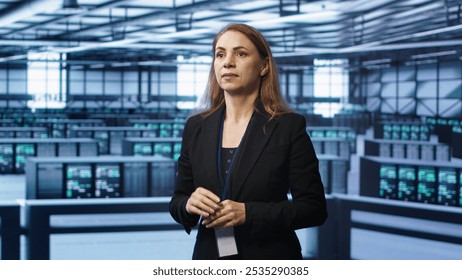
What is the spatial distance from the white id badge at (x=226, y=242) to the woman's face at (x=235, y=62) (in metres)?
0.38

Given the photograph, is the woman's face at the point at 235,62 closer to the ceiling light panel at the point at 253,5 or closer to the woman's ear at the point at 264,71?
the woman's ear at the point at 264,71

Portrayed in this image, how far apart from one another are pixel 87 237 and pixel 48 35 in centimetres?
2399

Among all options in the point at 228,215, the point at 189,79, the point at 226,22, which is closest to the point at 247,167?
the point at 228,215

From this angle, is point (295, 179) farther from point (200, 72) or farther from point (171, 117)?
point (200, 72)

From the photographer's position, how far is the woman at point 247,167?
6.24 feet

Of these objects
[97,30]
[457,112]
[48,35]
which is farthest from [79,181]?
[457,112]

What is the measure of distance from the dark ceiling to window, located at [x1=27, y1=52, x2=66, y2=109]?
97 centimetres

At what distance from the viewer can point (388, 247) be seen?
165 inches

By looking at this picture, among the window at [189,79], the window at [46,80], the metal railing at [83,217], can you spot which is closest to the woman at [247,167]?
the metal railing at [83,217]

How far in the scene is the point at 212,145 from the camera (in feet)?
6.47

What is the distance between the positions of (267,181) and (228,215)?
15 centimetres

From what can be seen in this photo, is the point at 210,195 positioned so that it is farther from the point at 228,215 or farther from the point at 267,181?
the point at 267,181

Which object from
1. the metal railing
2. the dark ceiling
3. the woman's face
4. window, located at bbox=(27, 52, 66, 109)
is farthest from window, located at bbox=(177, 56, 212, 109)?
the woman's face

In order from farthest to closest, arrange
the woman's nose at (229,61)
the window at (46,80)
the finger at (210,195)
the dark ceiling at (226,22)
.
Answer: the window at (46,80) < the dark ceiling at (226,22) < the woman's nose at (229,61) < the finger at (210,195)
